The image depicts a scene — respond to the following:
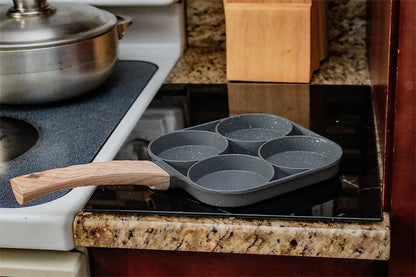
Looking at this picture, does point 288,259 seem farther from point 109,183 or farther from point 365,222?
point 109,183

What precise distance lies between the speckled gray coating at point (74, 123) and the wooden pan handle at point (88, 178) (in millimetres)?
77

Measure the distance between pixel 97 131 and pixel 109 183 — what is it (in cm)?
26

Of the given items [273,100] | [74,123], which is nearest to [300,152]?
[273,100]

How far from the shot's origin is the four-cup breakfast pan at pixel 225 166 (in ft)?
2.64

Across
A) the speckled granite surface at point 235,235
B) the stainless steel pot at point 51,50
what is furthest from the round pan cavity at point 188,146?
the stainless steel pot at point 51,50

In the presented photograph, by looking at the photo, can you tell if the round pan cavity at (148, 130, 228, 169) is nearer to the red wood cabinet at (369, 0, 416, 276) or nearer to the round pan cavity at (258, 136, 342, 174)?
the round pan cavity at (258, 136, 342, 174)

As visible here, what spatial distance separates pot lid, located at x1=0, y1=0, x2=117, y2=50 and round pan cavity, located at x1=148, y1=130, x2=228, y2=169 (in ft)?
0.84

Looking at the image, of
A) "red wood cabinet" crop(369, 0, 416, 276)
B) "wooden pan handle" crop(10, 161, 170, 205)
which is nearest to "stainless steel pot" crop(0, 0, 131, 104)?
"wooden pan handle" crop(10, 161, 170, 205)

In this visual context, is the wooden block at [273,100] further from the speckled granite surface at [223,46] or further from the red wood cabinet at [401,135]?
the red wood cabinet at [401,135]

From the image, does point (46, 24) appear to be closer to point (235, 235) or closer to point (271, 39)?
point (271, 39)

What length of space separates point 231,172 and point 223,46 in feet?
1.98

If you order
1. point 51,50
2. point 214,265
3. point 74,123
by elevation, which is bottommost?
point 214,265

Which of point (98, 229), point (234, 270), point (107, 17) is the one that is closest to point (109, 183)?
point (98, 229)

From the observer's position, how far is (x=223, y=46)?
1456 millimetres
